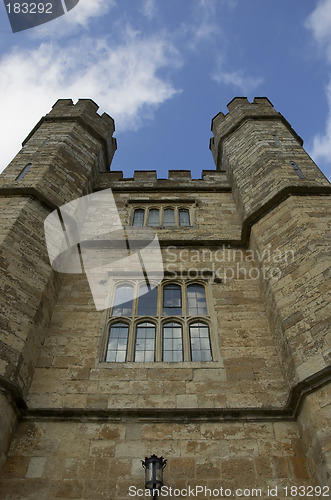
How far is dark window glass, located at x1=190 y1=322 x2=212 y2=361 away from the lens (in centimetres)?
607

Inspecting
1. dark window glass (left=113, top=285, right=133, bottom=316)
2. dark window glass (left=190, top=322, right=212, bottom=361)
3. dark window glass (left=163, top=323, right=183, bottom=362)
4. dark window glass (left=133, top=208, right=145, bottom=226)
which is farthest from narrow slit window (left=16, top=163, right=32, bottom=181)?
dark window glass (left=190, top=322, right=212, bottom=361)

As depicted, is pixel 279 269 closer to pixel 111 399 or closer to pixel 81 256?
pixel 111 399

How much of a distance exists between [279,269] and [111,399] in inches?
123

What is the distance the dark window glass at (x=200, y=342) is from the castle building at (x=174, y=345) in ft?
0.08

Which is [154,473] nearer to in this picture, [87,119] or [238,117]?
[87,119]

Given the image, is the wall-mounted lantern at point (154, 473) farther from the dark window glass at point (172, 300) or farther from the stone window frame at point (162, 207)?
the stone window frame at point (162, 207)

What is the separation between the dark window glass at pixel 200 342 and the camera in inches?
239

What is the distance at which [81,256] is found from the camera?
8234 millimetres

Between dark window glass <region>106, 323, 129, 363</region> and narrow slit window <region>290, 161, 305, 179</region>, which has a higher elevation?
narrow slit window <region>290, 161, 305, 179</region>

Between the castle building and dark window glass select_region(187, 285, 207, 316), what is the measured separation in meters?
0.02

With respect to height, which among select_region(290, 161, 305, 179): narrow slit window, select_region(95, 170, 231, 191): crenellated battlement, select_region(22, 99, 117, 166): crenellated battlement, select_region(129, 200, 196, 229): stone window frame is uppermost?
select_region(22, 99, 117, 166): crenellated battlement

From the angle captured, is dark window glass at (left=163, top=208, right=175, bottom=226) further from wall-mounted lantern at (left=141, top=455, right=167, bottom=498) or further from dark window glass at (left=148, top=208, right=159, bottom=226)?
wall-mounted lantern at (left=141, top=455, right=167, bottom=498)

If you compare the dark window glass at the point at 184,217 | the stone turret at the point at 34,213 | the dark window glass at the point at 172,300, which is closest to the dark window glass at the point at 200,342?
the dark window glass at the point at 172,300

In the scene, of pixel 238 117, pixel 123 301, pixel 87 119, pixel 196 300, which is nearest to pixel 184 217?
pixel 196 300
